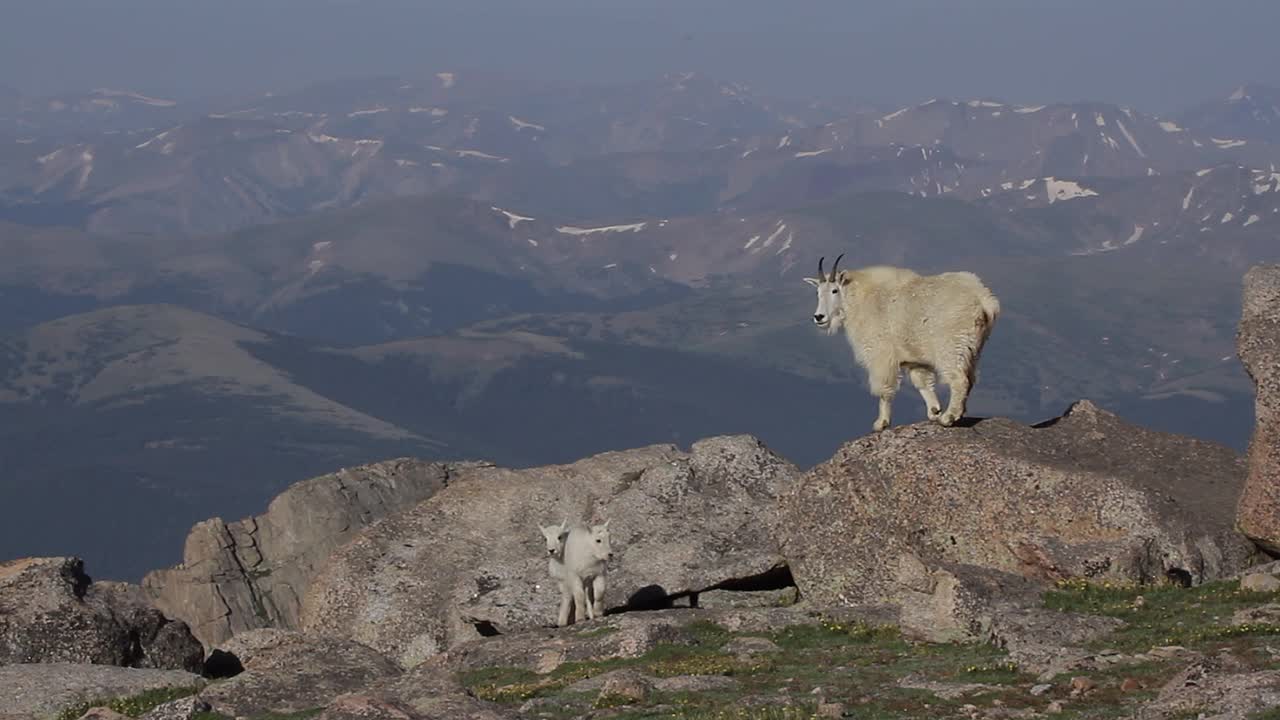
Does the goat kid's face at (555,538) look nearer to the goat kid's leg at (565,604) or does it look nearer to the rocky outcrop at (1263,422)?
the goat kid's leg at (565,604)

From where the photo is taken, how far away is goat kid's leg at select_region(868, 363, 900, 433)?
108 ft

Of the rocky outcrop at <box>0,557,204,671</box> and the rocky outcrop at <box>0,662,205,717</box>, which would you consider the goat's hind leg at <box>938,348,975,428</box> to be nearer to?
the rocky outcrop at <box>0,662,205,717</box>

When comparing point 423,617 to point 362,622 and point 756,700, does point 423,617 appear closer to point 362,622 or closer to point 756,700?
point 362,622

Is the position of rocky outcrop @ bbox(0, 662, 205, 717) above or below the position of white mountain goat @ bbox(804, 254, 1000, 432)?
below

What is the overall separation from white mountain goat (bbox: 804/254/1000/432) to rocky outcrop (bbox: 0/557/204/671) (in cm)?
1523

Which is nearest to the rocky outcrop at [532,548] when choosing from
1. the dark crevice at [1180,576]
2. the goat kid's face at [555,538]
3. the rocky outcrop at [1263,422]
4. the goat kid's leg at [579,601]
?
the goat kid's leg at [579,601]

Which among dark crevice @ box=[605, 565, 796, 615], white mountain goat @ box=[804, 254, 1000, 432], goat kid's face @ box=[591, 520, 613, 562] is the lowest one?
dark crevice @ box=[605, 565, 796, 615]

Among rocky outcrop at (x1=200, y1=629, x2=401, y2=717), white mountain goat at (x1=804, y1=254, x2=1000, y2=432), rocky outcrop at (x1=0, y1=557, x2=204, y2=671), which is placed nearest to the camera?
rocky outcrop at (x1=200, y1=629, x2=401, y2=717)

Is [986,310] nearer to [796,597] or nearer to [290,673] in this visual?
[796,597]

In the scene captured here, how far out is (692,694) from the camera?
21.4 metres

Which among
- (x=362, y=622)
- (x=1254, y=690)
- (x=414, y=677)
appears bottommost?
(x=362, y=622)

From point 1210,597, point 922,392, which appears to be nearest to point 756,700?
point 1210,597

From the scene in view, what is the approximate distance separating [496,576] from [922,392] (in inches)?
452

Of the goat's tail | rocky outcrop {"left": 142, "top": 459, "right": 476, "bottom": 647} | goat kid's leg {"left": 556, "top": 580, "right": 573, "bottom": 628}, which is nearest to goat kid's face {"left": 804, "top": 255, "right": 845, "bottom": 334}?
the goat's tail
